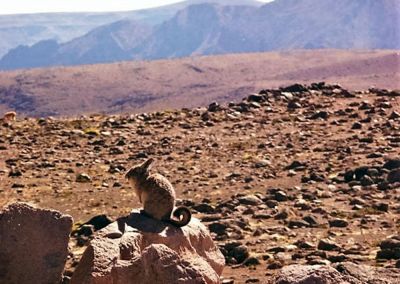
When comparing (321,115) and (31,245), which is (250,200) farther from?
(321,115)

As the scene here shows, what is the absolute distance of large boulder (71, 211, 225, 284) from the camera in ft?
32.3

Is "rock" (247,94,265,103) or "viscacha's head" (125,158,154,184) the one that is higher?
"viscacha's head" (125,158,154,184)

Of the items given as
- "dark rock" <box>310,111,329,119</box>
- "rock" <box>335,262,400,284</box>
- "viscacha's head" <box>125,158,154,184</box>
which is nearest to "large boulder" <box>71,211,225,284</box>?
"viscacha's head" <box>125,158,154,184</box>

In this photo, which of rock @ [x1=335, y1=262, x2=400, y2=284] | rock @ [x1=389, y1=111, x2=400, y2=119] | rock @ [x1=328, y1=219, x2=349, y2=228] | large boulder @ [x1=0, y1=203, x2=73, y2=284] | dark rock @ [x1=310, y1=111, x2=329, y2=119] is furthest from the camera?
dark rock @ [x1=310, y1=111, x2=329, y2=119]

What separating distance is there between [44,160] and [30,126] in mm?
7238

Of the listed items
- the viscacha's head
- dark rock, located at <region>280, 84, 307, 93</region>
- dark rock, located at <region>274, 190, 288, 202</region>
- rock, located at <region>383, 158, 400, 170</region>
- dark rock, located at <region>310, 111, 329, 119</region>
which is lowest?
dark rock, located at <region>274, 190, 288, 202</region>

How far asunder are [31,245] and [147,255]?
2516 mm

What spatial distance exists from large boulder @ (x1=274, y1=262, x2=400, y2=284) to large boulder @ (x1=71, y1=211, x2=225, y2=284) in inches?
54.1

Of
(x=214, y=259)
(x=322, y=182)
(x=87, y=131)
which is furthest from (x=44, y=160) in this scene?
(x=214, y=259)

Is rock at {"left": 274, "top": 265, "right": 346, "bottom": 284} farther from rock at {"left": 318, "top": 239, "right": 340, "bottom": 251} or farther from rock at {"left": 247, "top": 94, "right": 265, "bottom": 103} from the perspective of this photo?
rock at {"left": 247, "top": 94, "right": 265, "bottom": 103}

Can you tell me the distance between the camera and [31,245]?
11727 mm

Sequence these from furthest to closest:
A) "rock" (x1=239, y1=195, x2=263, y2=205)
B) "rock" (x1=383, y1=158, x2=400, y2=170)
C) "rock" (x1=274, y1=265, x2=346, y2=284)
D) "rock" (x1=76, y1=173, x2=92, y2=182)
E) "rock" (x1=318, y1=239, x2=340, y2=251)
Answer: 1. "rock" (x1=76, y1=173, x2=92, y2=182)
2. "rock" (x1=383, y1=158, x2=400, y2=170)
3. "rock" (x1=239, y1=195, x2=263, y2=205)
4. "rock" (x1=318, y1=239, x2=340, y2=251)
5. "rock" (x1=274, y1=265, x2=346, y2=284)

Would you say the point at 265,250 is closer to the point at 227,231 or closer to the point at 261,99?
the point at 227,231

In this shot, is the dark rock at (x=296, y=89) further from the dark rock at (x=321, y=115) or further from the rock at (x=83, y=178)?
the rock at (x=83, y=178)
